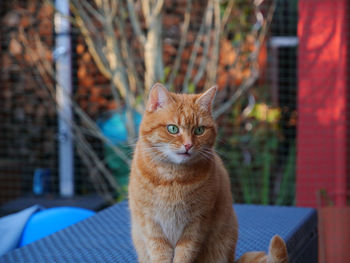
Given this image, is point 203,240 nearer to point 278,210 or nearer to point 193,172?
point 193,172

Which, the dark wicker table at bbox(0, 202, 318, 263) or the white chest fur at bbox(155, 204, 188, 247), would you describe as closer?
the white chest fur at bbox(155, 204, 188, 247)

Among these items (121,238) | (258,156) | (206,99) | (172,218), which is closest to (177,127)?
(206,99)

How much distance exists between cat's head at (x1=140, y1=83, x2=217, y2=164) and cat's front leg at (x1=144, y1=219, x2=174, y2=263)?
7.0 inches

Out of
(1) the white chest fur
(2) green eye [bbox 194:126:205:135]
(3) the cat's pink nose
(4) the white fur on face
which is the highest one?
(2) green eye [bbox 194:126:205:135]

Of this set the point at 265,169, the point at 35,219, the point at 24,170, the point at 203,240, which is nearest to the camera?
the point at 203,240

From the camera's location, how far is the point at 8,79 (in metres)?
3.93

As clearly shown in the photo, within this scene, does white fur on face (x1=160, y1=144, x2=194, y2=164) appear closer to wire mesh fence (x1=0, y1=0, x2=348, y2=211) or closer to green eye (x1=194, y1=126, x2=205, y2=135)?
green eye (x1=194, y1=126, x2=205, y2=135)

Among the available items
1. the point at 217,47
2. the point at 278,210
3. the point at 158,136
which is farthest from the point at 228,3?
the point at 158,136

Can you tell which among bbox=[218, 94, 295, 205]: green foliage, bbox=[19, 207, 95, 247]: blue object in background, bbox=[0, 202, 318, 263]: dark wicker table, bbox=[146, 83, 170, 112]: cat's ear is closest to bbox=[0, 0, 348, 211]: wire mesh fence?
bbox=[218, 94, 295, 205]: green foliage

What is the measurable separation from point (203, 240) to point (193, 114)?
1.10 feet

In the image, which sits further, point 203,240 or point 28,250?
point 28,250

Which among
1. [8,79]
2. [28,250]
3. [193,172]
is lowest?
[28,250]

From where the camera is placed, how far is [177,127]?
1392mm

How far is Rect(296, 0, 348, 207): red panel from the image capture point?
119 inches
